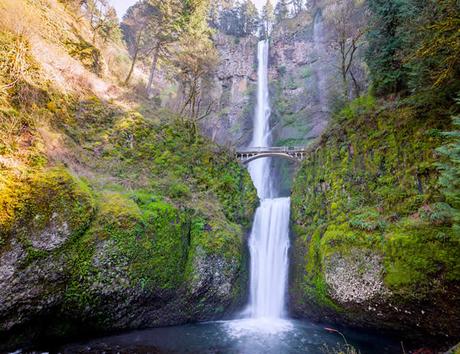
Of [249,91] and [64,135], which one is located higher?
[249,91]

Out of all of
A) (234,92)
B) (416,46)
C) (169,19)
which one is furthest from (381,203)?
(234,92)

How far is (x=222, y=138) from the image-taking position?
1245 inches

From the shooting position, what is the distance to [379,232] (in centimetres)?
789

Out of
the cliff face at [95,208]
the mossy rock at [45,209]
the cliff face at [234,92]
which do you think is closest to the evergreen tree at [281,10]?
the cliff face at [234,92]

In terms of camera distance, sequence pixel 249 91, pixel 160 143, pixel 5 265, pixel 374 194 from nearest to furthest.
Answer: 1. pixel 5 265
2. pixel 374 194
3. pixel 160 143
4. pixel 249 91

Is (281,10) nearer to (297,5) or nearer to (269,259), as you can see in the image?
(297,5)

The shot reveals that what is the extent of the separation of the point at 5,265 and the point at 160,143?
8110mm

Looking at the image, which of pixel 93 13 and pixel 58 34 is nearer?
pixel 58 34

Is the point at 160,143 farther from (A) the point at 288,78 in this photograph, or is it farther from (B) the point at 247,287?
(A) the point at 288,78

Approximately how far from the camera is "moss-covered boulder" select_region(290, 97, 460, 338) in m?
6.59

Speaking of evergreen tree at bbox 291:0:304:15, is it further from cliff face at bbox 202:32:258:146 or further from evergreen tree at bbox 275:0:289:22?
cliff face at bbox 202:32:258:146

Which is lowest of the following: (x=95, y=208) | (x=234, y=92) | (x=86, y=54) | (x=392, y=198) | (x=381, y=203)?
(x=95, y=208)

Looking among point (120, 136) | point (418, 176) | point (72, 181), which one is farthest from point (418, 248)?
point (120, 136)

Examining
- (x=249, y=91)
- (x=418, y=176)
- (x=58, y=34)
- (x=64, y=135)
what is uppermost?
(x=249, y=91)
